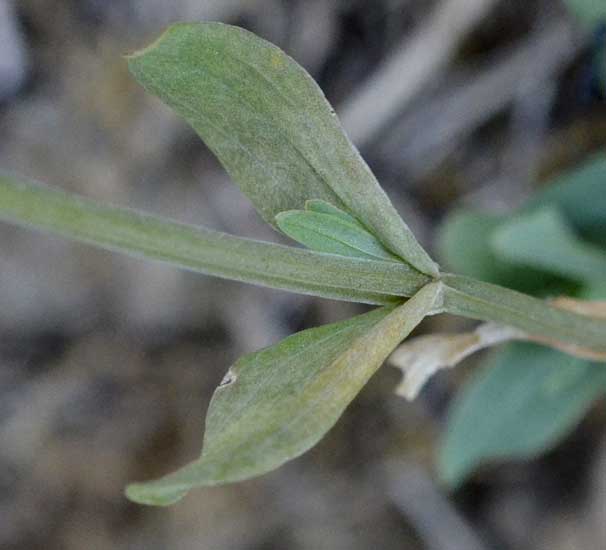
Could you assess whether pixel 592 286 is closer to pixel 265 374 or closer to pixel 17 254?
pixel 265 374

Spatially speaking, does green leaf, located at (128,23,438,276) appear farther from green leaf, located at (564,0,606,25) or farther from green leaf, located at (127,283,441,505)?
green leaf, located at (564,0,606,25)

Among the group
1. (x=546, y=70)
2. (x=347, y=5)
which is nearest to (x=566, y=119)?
(x=546, y=70)

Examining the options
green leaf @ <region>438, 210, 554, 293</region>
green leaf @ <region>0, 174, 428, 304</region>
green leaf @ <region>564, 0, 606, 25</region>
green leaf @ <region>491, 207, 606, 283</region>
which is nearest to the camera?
green leaf @ <region>0, 174, 428, 304</region>

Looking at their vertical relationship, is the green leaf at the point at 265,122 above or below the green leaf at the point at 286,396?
above

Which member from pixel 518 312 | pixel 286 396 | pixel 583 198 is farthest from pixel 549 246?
pixel 286 396

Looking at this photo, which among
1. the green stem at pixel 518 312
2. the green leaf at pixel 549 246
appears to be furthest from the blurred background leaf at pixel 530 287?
the green stem at pixel 518 312

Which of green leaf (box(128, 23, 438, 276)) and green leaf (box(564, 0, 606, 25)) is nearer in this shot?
green leaf (box(128, 23, 438, 276))

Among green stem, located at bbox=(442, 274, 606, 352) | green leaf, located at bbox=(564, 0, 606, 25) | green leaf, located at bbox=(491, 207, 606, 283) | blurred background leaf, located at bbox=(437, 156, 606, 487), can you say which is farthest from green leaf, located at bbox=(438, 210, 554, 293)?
green stem, located at bbox=(442, 274, 606, 352)

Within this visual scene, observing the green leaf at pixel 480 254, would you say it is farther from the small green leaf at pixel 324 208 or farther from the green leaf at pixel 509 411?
the small green leaf at pixel 324 208
